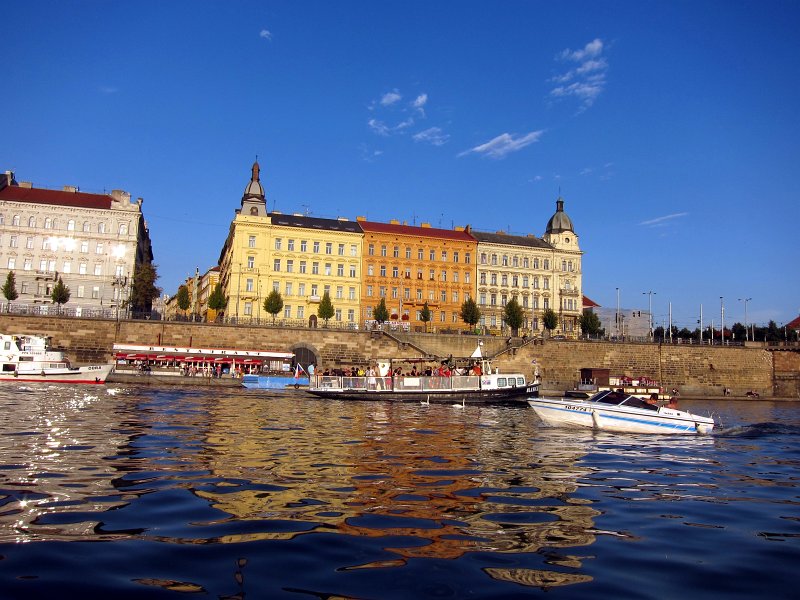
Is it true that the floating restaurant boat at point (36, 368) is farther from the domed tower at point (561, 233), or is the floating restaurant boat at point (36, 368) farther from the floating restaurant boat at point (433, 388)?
the domed tower at point (561, 233)

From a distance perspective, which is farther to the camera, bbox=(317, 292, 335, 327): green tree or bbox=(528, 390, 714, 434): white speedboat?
bbox=(317, 292, 335, 327): green tree

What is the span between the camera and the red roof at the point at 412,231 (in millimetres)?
79562

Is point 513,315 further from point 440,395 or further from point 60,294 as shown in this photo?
point 60,294

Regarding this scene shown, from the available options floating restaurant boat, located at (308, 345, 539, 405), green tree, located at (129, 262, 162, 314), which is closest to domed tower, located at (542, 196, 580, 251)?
floating restaurant boat, located at (308, 345, 539, 405)

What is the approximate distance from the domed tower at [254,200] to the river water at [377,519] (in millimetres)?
58897

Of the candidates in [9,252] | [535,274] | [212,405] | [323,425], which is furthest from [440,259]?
[323,425]

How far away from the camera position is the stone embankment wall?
5650 centimetres

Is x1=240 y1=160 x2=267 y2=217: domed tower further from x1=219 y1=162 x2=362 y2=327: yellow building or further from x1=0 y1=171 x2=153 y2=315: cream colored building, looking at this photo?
x1=0 y1=171 x2=153 y2=315: cream colored building

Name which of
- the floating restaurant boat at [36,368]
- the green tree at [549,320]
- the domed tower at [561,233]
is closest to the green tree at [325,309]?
the green tree at [549,320]

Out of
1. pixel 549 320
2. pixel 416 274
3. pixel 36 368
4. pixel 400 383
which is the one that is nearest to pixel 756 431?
pixel 400 383

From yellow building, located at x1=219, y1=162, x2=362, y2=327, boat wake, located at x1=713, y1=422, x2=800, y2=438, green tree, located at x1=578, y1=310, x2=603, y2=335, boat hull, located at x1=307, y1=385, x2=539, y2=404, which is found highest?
yellow building, located at x1=219, y1=162, x2=362, y2=327

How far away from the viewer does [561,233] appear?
85.8 meters

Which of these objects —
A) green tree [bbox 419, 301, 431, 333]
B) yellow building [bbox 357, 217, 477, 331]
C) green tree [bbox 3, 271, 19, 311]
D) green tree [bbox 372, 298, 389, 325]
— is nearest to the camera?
green tree [bbox 3, 271, 19, 311]

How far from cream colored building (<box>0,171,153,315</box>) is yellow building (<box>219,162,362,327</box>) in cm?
1184
